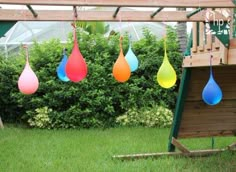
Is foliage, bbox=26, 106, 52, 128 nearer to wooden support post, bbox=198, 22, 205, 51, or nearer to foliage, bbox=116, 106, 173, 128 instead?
foliage, bbox=116, 106, 173, 128

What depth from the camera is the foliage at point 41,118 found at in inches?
311

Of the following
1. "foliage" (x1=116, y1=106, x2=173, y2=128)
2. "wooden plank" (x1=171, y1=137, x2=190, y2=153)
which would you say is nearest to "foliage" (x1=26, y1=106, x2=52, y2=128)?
"foliage" (x1=116, y1=106, x2=173, y2=128)

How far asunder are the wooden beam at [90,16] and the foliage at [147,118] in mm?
4656

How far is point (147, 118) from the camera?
26.5 feet

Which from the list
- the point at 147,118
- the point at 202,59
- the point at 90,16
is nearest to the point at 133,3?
the point at 90,16

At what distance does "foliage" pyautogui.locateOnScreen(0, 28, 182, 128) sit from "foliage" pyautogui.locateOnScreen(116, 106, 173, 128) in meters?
0.19

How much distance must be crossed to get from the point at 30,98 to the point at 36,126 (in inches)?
24.6

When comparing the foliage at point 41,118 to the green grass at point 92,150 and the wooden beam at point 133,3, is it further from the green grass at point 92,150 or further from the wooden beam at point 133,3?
the wooden beam at point 133,3

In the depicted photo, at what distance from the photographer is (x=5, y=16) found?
3.03 metres

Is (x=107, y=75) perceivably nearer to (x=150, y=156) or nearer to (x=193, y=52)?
(x=150, y=156)

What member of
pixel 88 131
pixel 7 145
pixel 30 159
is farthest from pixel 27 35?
pixel 30 159

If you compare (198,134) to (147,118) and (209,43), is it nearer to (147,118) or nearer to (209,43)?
(209,43)

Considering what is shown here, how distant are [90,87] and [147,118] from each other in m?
1.41

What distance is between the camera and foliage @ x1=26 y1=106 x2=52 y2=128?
791 centimetres
